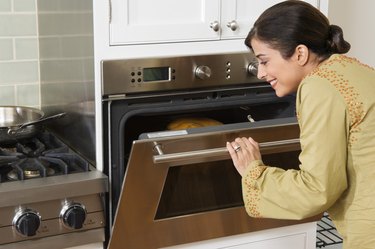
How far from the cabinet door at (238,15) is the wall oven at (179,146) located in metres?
0.07

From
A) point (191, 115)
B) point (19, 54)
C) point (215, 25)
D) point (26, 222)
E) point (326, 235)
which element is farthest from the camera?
point (326, 235)

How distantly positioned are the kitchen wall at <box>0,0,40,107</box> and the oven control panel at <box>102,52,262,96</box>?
0.55 meters

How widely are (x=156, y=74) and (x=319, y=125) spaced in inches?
23.0

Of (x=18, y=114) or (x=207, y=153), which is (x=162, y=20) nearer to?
(x=207, y=153)

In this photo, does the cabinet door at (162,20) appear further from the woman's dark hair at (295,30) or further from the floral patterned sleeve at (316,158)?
the floral patterned sleeve at (316,158)

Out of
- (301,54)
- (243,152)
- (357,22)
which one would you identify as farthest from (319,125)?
(357,22)

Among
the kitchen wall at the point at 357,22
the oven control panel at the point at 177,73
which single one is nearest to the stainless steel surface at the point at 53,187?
the oven control panel at the point at 177,73

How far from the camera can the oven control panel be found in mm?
1779

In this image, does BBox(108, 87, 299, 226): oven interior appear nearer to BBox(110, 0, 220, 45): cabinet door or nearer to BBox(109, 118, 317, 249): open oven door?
BBox(109, 118, 317, 249): open oven door

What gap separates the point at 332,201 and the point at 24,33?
1.21 metres

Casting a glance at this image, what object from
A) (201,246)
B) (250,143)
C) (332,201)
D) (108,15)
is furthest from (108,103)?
(332,201)

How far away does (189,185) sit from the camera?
6.29 ft

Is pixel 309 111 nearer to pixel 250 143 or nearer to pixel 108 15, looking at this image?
pixel 250 143

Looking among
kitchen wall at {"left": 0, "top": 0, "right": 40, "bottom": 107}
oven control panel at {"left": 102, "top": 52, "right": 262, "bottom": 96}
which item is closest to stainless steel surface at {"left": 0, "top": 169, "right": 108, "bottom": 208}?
oven control panel at {"left": 102, "top": 52, "right": 262, "bottom": 96}
